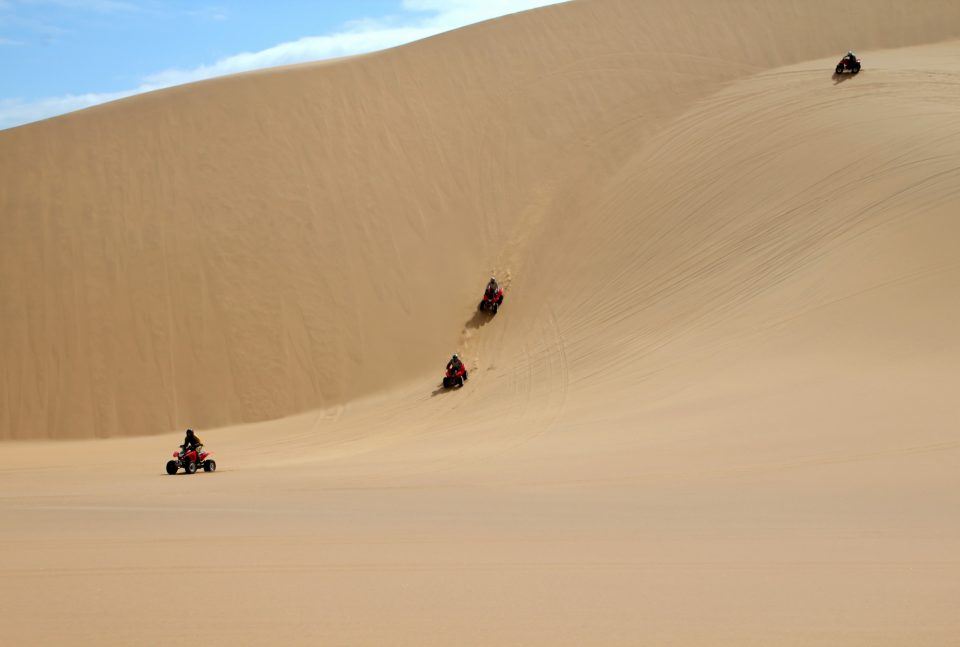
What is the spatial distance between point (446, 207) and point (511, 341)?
5.76m

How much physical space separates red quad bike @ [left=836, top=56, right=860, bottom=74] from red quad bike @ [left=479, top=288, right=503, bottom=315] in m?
11.2

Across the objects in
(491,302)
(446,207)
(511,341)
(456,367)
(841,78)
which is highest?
(841,78)

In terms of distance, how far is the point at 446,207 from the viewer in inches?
1051

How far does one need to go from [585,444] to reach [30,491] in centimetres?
735

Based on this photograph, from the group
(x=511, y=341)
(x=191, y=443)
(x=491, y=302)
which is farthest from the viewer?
(x=491, y=302)

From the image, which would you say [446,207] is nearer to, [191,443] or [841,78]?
[841,78]

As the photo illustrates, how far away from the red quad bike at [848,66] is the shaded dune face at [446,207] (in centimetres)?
48

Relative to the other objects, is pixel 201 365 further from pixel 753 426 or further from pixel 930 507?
pixel 930 507

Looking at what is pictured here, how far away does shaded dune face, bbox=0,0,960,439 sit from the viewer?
21922mm

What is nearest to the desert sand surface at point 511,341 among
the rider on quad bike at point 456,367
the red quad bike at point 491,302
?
the red quad bike at point 491,302

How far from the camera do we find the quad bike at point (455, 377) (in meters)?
21.1

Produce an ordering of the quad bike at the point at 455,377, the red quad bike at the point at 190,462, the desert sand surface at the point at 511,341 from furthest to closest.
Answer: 1. the quad bike at the point at 455,377
2. the red quad bike at the point at 190,462
3. the desert sand surface at the point at 511,341

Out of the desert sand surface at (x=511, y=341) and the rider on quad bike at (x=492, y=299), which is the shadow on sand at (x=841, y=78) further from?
the rider on quad bike at (x=492, y=299)

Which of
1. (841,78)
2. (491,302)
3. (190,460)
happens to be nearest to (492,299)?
(491,302)
